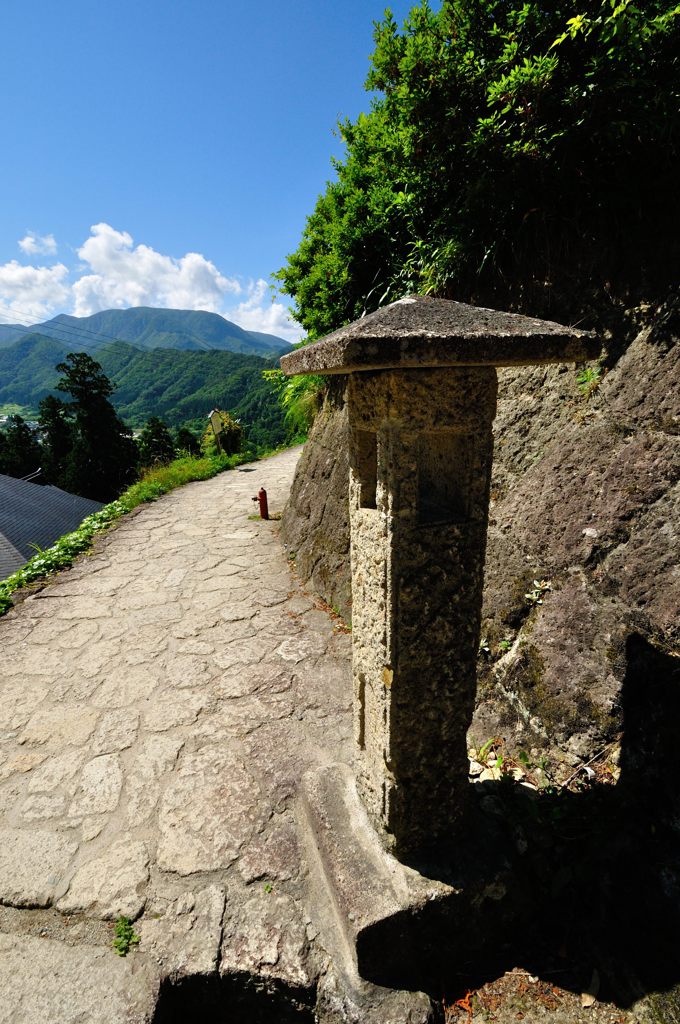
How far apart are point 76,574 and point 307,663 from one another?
3993 mm

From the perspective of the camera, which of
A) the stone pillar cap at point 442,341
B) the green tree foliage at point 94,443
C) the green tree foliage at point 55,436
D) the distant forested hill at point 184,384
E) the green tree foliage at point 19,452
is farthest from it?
the distant forested hill at point 184,384

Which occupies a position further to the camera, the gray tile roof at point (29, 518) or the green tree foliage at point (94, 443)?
the green tree foliage at point (94, 443)

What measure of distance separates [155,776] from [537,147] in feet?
18.0

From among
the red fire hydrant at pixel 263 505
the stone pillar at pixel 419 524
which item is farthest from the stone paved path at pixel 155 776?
the red fire hydrant at pixel 263 505

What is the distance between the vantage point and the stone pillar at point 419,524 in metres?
1.62

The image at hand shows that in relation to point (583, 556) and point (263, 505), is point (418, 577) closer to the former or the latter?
point (583, 556)

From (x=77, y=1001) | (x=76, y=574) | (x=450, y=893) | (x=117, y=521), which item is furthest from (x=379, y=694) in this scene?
(x=117, y=521)

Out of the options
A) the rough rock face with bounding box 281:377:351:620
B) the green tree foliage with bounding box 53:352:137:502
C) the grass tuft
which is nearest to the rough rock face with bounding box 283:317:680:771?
the rough rock face with bounding box 281:377:351:620

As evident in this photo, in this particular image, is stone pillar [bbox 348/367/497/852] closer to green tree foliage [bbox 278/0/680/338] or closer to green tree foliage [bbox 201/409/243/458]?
green tree foliage [bbox 278/0/680/338]

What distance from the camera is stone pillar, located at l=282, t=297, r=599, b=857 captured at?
162cm

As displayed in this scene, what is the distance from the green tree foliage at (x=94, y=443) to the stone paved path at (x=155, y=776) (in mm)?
26676

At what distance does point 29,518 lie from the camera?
1539cm

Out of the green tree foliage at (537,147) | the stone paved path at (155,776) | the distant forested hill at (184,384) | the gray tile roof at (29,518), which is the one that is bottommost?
the gray tile roof at (29,518)

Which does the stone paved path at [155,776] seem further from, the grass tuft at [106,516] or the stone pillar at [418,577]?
the stone pillar at [418,577]
